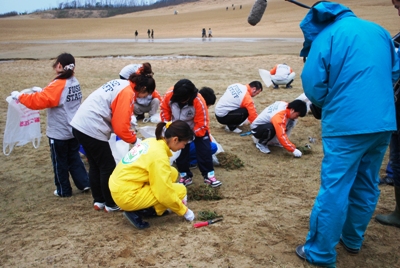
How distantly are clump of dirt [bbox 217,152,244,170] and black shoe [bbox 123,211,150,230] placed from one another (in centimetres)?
189

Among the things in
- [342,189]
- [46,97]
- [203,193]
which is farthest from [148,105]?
[342,189]

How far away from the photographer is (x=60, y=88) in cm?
409

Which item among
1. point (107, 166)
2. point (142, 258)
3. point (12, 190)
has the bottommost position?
point (12, 190)

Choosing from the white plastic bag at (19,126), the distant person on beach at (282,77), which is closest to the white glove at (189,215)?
the white plastic bag at (19,126)

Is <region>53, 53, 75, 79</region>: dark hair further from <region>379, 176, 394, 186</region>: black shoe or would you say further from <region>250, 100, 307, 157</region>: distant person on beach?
<region>379, 176, 394, 186</region>: black shoe

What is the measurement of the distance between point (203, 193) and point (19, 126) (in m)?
2.30

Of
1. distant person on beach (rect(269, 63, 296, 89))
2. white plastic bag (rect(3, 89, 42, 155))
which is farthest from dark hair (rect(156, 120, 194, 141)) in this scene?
distant person on beach (rect(269, 63, 296, 89))

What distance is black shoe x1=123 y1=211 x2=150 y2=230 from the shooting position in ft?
11.3

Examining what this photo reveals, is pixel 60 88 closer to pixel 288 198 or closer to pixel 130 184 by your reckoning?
pixel 130 184

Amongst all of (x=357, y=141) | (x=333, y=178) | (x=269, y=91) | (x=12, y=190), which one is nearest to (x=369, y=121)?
(x=357, y=141)

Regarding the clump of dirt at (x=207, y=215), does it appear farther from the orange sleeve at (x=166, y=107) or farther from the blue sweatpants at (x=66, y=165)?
the blue sweatpants at (x=66, y=165)

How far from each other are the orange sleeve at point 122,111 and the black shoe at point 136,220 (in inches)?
29.1

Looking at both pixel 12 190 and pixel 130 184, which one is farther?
pixel 12 190

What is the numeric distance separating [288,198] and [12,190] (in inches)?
128
